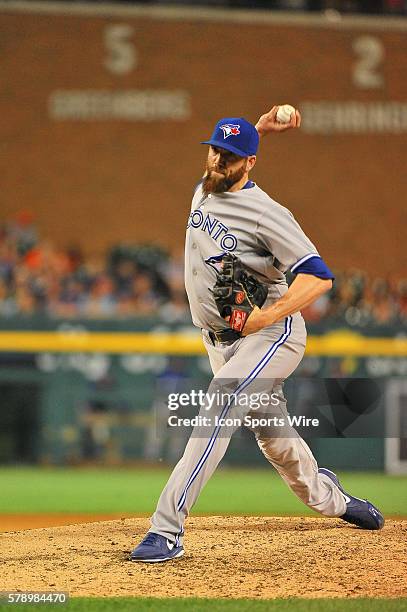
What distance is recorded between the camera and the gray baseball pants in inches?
158

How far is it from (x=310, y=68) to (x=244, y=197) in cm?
1089

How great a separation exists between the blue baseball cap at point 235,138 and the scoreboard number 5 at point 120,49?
10.6 meters

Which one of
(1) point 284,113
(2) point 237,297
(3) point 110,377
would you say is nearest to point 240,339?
(2) point 237,297

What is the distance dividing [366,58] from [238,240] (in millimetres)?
11156

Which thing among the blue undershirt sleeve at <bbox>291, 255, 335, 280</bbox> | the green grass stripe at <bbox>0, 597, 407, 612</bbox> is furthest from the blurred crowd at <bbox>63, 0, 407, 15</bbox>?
the green grass stripe at <bbox>0, 597, 407, 612</bbox>

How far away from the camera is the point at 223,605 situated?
3422 millimetres

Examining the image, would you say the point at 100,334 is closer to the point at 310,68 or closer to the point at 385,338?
the point at 385,338

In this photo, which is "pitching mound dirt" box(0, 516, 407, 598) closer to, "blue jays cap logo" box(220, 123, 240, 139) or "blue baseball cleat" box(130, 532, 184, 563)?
"blue baseball cleat" box(130, 532, 184, 563)

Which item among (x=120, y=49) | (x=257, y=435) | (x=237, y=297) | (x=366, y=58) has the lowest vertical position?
(x=257, y=435)

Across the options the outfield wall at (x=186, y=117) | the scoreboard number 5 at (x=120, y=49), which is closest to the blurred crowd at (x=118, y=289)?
the outfield wall at (x=186, y=117)

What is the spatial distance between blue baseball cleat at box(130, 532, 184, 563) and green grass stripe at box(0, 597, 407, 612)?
0.49m

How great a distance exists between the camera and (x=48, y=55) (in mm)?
14109

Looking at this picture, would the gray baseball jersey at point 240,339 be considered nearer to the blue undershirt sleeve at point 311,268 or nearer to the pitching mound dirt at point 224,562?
the blue undershirt sleeve at point 311,268

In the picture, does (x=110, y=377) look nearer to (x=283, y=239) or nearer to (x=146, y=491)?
(x=146, y=491)
